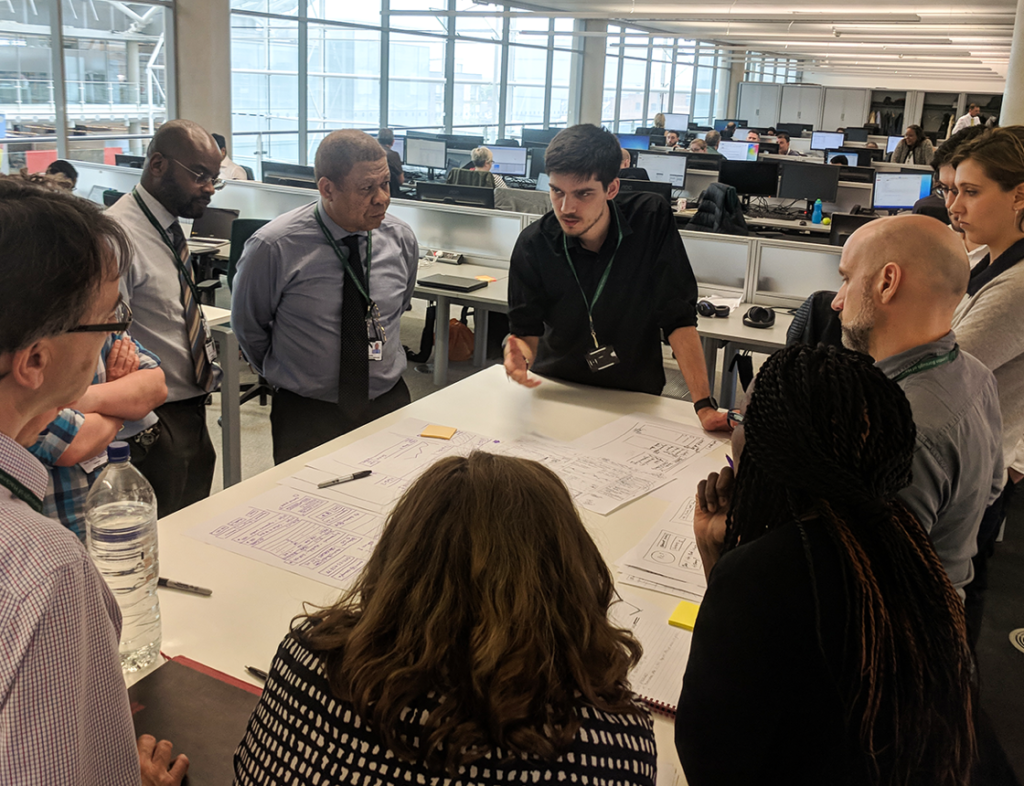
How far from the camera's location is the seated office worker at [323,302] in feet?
8.30

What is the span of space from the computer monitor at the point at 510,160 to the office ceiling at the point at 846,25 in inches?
119

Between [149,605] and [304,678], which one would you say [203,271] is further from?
[304,678]

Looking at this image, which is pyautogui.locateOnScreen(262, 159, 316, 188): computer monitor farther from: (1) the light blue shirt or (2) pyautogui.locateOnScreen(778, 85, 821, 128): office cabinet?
(2) pyautogui.locateOnScreen(778, 85, 821, 128): office cabinet

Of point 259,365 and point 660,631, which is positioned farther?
point 259,365

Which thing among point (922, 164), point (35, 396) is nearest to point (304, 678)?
point (35, 396)

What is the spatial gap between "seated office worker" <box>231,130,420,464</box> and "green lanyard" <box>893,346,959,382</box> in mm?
1650

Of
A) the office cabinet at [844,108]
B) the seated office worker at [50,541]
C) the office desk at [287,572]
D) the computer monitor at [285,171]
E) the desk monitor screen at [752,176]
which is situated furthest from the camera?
the office cabinet at [844,108]

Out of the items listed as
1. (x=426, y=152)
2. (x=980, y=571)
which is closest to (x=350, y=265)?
(x=980, y=571)

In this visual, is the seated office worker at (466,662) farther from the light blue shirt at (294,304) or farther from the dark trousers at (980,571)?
the light blue shirt at (294,304)

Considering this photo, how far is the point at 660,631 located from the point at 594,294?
133 cm

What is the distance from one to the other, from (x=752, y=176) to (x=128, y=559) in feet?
25.9

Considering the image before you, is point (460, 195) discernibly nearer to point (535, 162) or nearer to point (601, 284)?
point (601, 284)

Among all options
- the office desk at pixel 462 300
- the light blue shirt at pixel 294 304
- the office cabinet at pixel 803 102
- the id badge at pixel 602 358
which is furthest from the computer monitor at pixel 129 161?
the office cabinet at pixel 803 102

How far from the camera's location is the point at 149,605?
1373 millimetres
